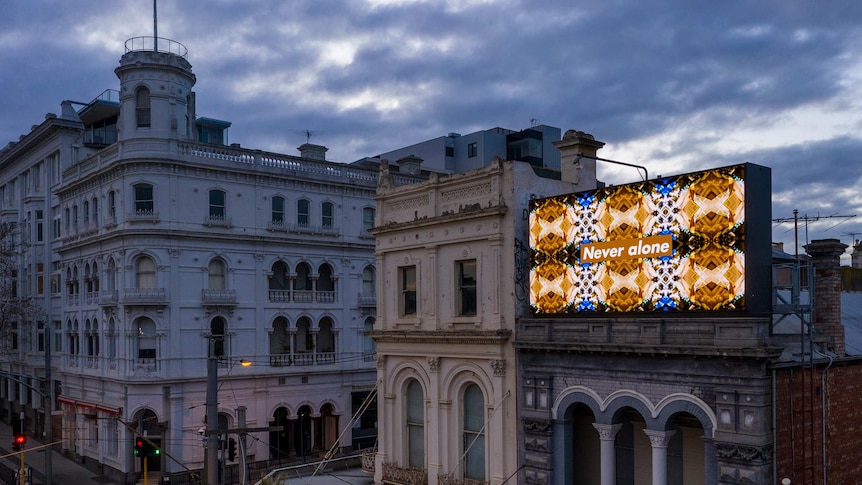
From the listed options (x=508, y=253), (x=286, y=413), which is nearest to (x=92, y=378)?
(x=286, y=413)

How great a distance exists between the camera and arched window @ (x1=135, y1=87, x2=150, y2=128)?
147 ft

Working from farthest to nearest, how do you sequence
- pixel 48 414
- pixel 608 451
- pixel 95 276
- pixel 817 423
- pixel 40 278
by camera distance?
pixel 40 278, pixel 95 276, pixel 48 414, pixel 608 451, pixel 817 423

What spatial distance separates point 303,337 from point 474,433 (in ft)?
85.3

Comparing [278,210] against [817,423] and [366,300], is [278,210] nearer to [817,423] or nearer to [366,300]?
[366,300]

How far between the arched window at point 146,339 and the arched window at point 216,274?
389 cm

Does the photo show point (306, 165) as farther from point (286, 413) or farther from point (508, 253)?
point (508, 253)

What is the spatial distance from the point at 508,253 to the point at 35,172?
49520mm

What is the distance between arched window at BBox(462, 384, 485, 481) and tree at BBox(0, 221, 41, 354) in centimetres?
4418

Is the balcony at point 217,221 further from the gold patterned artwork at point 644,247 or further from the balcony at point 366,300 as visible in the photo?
the gold patterned artwork at point 644,247

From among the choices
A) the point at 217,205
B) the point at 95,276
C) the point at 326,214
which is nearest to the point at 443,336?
the point at 217,205

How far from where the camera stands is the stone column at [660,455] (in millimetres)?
20094

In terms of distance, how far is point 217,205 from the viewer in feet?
151

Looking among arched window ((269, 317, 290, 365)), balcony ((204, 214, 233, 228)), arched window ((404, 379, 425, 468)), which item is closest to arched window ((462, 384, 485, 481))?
arched window ((404, 379, 425, 468))

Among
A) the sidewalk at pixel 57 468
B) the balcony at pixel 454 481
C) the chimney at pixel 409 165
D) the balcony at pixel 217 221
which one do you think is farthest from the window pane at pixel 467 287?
the chimney at pixel 409 165
